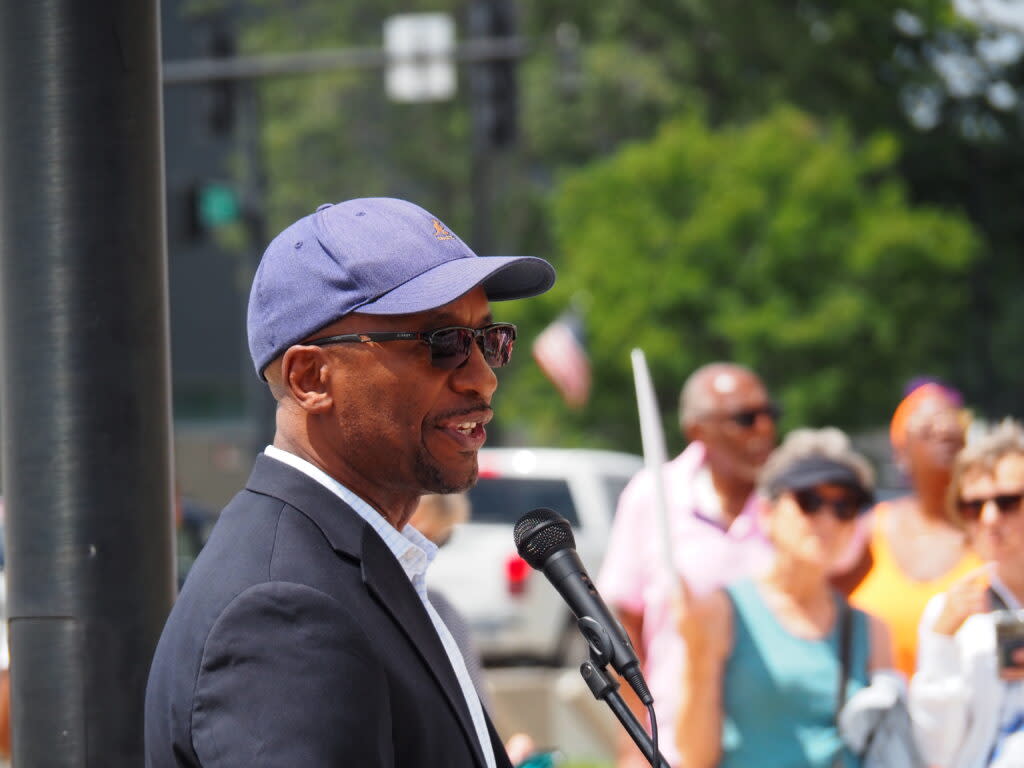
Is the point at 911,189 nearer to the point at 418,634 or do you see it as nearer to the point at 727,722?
the point at 727,722

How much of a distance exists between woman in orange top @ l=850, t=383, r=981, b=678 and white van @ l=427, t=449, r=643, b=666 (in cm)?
539

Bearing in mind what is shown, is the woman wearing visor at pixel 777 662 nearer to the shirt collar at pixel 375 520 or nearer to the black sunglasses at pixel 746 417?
the black sunglasses at pixel 746 417

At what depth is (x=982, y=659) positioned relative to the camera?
144 inches

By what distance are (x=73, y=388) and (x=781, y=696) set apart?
7.74 ft

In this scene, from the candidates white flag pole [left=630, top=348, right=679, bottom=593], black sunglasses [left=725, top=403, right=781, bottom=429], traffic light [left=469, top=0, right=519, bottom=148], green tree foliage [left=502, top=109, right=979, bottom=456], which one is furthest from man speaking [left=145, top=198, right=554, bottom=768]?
green tree foliage [left=502, top=109, right=979, bottom=456]

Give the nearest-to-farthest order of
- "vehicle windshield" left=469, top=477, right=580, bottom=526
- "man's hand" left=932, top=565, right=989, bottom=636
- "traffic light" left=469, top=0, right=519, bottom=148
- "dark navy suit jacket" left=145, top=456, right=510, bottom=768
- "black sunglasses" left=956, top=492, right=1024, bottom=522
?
"dark navy suit jacket" left=145, top=456, right=510, bottom=768 < "man's hand" left=932, top=565, right=989, bottom=636 < "black sunglasses" left=956, top=492, right=1024, bottom=522 < "vehicle windshield" left=469, top=477, right=580, bottom=526 < "traffic light" left=469, top=0, right=519, bottom=148

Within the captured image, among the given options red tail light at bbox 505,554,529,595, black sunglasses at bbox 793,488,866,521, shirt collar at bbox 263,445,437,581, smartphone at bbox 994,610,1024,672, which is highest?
shirt collar at bbox 263,445,437,581

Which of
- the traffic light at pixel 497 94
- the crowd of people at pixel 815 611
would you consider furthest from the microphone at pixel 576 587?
the traffic light at pixel 497 94

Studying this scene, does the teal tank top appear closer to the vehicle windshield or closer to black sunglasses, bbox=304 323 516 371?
black sunglasses, bbox=304 323 516 371

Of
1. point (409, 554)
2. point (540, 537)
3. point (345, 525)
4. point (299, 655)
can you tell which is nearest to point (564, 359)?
point (540, 537)

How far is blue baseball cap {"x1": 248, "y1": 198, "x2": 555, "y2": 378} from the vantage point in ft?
6.21

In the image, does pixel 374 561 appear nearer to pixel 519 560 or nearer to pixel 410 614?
pixel 410 614

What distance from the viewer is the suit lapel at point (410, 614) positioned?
1.76 m

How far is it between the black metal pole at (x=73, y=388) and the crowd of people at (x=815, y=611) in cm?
114
